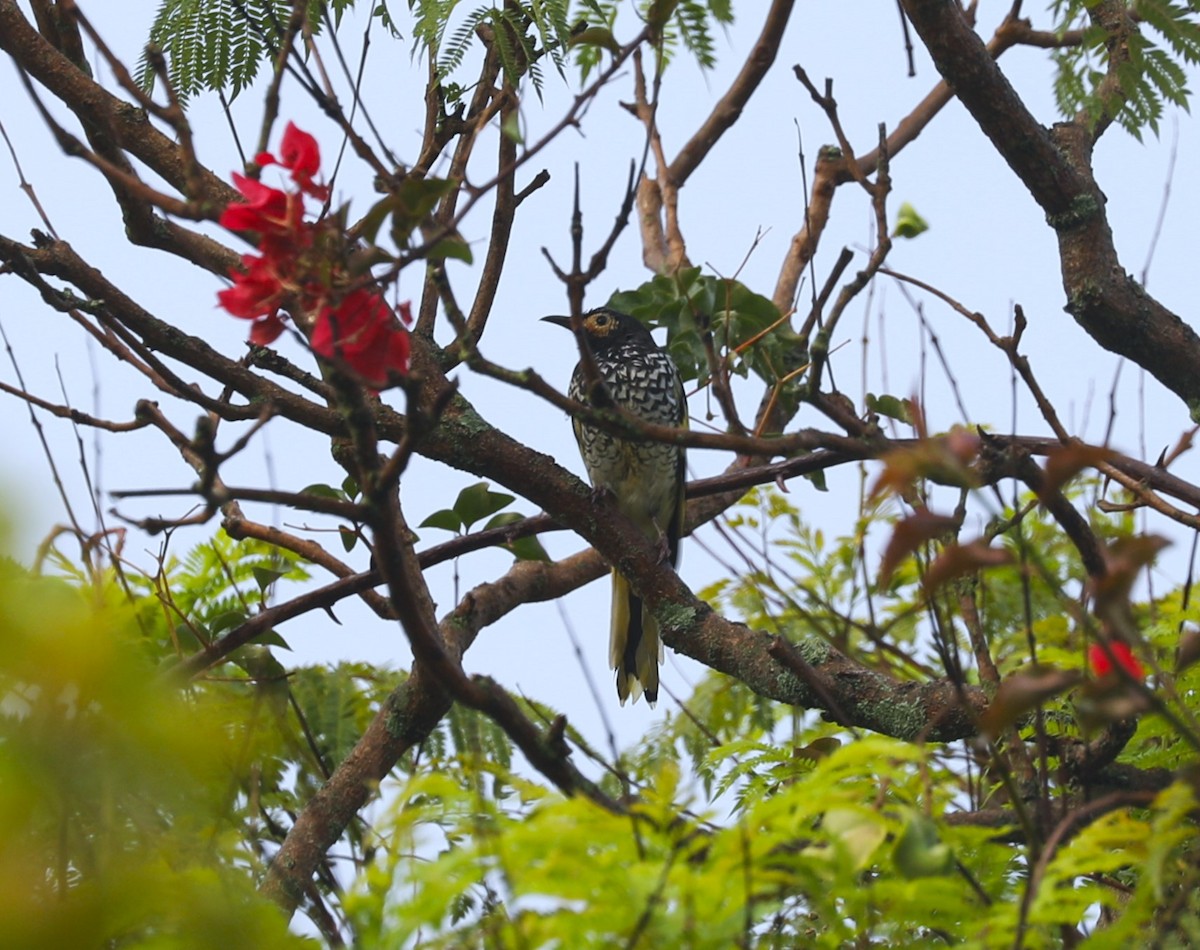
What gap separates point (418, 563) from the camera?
3.18 meters

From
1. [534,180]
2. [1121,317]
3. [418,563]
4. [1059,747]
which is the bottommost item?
[1059,747]

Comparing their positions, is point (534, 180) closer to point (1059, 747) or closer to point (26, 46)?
point (26, 46)

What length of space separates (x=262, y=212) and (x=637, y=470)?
3430 millimetres

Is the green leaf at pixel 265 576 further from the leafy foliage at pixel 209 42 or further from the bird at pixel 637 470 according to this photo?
the bird at pixel 637 470

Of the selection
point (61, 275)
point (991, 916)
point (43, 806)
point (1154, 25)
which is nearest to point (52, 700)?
point (43, 806)

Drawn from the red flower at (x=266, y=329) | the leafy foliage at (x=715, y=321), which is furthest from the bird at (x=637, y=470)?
the red flower at (x=266, y=329)

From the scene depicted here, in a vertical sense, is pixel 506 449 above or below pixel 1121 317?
below

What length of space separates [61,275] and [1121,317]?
2.21 metres

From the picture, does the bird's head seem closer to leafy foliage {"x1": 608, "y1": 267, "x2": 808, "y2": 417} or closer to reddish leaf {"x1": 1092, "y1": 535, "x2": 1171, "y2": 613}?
leafy foliage {"x1": 608, "y1": 267, "x2": 808, "y2": 417}

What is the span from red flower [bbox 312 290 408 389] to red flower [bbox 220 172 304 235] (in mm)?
120

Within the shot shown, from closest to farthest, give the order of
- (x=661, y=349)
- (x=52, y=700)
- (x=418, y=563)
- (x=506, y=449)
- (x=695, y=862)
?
(x=52, y=700) → (x=695, y=862) → (x=506, y=449) → (x=418, y=563) → (x=661, y=349)

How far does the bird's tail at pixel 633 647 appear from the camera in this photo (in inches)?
197

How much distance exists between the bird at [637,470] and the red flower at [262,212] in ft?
10.3

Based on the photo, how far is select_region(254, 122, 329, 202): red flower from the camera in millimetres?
1817
